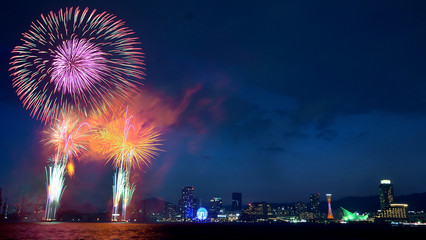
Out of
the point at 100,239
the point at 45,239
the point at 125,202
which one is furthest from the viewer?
Result: the point at 125,202

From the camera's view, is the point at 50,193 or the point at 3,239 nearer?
the point at 3,239

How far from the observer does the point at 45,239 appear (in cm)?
5262

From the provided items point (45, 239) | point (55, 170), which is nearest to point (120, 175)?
point (55, 170)

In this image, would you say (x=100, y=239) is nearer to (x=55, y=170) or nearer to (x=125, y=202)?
(x=55, y=170)

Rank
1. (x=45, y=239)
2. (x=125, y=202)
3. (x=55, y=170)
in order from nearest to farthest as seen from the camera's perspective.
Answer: (x=45, y=239) < (x=55, y=170) < (x=125, y=202)

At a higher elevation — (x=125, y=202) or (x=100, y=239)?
(x=125, y=202)

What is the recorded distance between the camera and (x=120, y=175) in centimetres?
6856

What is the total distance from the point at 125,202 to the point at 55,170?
2232 centimetres

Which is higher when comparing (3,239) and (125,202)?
(125,202)

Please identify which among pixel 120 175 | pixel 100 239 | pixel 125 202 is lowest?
pixel 100 239

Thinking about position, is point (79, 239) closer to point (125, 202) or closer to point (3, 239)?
point (3, 239)

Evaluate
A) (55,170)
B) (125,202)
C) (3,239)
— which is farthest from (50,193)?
(125,202)

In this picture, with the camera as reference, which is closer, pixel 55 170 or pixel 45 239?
A: pixel 45 239

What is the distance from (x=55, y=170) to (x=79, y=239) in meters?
16.2
